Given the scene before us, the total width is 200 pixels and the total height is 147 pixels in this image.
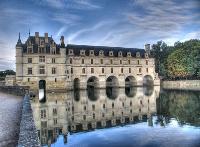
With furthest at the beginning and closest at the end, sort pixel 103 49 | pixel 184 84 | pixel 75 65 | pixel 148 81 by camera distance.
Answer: pixel 148 81 → pixel 103 49 → pixel 184 84 → pixel 75 65

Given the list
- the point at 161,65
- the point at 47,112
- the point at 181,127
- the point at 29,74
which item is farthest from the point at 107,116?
the point at 161,65

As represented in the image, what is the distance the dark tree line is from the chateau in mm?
5913

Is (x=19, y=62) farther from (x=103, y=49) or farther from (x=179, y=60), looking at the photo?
(x=179, y=60)

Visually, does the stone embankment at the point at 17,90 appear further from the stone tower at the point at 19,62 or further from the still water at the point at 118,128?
the stone tower at the point at 19,62

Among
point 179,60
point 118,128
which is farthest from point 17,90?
point 179,60

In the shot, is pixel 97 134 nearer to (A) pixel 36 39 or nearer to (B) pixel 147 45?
(A) pixel 36 39

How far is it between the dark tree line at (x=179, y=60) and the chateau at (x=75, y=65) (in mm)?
5913

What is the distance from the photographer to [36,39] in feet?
166

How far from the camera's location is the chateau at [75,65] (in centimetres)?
4944

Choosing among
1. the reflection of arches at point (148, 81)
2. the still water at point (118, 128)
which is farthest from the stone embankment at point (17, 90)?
the reflection of arches at point (148, 81)

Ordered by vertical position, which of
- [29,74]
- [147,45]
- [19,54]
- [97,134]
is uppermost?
[147,45]

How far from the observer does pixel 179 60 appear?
2601 inches

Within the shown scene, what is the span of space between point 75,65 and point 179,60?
26929 millimetres

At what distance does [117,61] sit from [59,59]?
15765 mm
